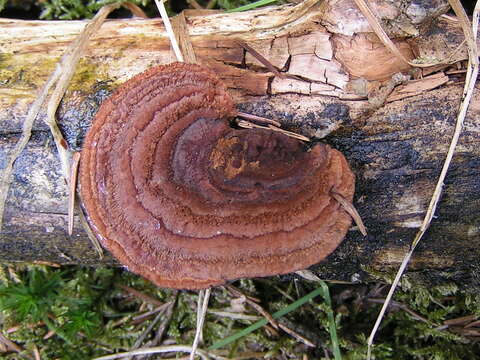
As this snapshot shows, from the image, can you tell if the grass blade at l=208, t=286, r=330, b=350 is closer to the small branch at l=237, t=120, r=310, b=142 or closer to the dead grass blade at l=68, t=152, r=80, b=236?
the small branch at l=237, t=120, r=310, b=142

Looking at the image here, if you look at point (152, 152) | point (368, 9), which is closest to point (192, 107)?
point (152, 152)

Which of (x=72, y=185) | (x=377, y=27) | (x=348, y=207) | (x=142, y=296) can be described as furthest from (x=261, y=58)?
(x=142, y=296)

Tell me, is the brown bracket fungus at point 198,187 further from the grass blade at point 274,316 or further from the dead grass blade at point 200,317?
the grass blade at point 274,316

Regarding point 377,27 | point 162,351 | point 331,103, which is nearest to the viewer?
point 377,27

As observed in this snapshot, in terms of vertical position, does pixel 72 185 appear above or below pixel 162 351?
above

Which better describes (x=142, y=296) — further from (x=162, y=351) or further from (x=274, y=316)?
(x=274, y=316)

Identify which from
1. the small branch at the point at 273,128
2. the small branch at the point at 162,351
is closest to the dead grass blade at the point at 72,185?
the small branch at the point at 273,128

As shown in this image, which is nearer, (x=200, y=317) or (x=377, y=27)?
(x=377, y=27)
